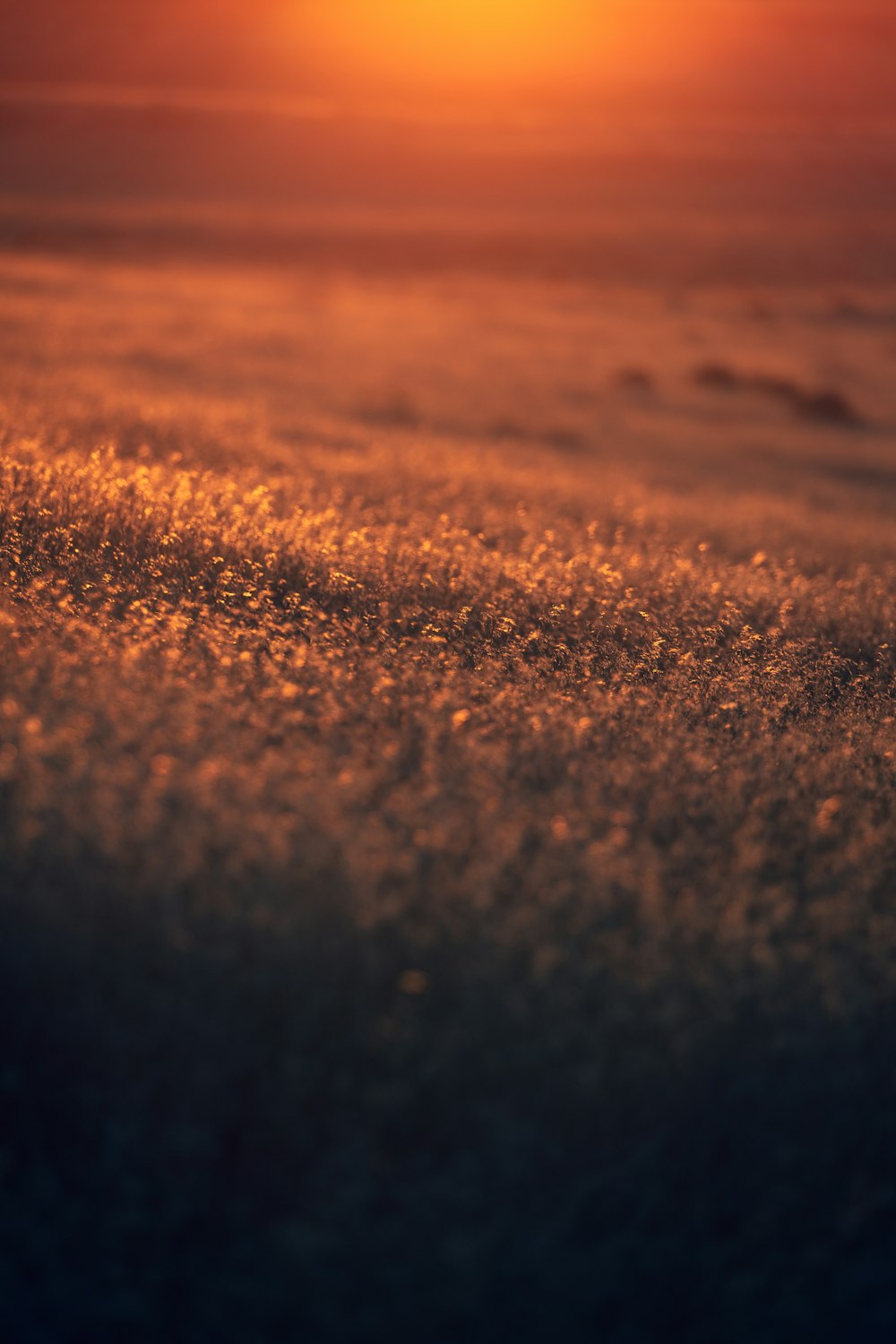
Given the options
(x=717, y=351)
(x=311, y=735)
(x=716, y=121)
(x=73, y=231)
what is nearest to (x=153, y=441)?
(x=311, y=735)

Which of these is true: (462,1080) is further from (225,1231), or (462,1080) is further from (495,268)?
(495,268)

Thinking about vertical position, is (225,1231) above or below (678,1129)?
below

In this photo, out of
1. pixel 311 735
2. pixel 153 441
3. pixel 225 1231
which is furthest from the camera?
pixel 153 441

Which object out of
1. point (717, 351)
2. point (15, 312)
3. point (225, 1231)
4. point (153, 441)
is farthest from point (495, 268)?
point (225, 1231)

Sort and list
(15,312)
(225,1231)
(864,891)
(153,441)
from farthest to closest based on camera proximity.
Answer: (15,312), (153,441), (864,891), (225,1231)

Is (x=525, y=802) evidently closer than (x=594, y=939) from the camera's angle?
No

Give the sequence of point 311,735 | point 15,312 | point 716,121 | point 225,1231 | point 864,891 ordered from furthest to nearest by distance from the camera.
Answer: point 716,121
point 15,312
point 311,735
point 864,891
point 225,1231

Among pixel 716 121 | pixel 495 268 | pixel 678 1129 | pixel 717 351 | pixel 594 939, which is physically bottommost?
pixel 678 1129

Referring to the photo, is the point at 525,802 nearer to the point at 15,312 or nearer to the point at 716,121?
the point at 15,312

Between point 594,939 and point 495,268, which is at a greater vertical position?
point 495,268
